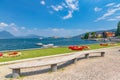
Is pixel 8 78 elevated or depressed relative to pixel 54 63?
depressed

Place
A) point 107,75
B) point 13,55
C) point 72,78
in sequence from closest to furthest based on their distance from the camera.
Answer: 1. point 72,78
2. point 107,75
3. point 13,55

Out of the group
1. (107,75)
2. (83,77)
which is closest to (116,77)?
(107,75)

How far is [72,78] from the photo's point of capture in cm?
593

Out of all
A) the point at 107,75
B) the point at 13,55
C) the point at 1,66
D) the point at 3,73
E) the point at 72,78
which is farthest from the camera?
the point at 13,55

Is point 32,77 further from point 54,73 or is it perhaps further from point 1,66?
point 1,66

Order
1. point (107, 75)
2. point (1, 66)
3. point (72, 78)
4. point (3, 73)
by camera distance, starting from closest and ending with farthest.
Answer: point (72, 78)
point (107, 75)
point (3, 73)
point (1, 66)

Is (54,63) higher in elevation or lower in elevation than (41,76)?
higher

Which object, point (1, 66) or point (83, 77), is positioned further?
point (1, 66)

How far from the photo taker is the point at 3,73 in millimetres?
6734

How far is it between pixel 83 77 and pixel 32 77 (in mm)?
2334

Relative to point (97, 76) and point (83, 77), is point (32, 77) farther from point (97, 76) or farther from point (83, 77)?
point (97, 76)

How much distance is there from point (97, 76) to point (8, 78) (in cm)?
404

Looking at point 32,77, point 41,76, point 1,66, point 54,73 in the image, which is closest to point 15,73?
point 32,77

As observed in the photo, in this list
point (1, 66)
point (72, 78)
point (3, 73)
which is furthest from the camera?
point (1, 66)
